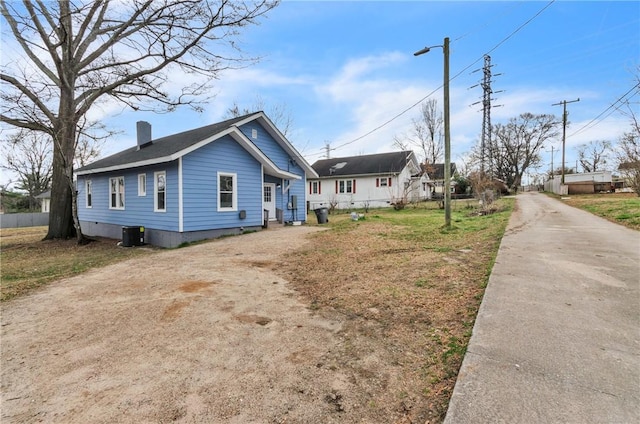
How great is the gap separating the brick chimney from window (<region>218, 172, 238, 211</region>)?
6.25 metres

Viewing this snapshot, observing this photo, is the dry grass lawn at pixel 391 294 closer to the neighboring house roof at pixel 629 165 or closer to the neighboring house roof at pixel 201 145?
the neighboring house roof at pixel 201 145

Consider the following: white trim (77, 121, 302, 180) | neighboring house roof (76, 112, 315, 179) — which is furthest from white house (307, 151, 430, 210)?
white trim (77, 121, 302, 180)

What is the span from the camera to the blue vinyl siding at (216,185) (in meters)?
10.9

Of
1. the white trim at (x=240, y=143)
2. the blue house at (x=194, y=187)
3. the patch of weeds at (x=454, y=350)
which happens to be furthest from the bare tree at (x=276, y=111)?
the patch of weeds at (x=454, y=350)

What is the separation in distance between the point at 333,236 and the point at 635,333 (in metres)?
8.32

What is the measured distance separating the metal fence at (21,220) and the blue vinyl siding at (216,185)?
84.4ft

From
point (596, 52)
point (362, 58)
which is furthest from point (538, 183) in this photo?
point (362, 58)

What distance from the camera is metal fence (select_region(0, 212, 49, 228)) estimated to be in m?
25.6

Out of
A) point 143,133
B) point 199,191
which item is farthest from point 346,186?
point 199,191

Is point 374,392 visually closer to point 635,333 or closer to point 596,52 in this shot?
point 635,333

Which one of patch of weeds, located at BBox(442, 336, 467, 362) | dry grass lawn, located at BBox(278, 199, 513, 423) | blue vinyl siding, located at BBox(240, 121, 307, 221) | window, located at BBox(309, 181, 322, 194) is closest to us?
dry grass lawn, located at BBox(278, 199, 513, 423)

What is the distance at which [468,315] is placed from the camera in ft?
11.9

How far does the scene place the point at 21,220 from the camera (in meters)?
26.3

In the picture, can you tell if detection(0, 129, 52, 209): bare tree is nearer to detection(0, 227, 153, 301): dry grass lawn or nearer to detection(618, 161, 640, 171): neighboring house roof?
detection(0, 227, 153, 301): dry grass lawn
